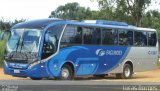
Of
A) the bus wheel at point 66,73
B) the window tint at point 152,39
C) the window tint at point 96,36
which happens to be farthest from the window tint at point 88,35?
the window tint at point 152,39

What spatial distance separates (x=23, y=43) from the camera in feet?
60.5

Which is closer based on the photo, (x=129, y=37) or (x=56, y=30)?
(x=56, y=30)

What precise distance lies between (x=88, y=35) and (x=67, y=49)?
163 cm

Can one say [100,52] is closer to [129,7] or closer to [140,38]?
[140,38]

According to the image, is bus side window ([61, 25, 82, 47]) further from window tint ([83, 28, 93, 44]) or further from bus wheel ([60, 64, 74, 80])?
bus wheel ([60, 64, 74, 80])

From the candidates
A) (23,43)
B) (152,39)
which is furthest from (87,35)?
(152,39)

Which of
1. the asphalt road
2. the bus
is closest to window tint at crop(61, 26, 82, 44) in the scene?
the bus

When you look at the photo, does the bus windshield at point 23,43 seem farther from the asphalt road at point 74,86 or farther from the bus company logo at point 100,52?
the asphalt road at point 74,86

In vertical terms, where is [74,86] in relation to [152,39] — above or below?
above

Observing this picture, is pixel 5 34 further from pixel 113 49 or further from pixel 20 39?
pixel 113 49

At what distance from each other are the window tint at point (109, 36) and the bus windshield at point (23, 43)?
417 centimetres

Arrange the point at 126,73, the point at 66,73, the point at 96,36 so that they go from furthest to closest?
the point at 126,73 < the point at 96,36 < the point at 66,73

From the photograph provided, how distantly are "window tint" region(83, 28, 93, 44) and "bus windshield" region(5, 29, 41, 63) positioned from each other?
2591mm

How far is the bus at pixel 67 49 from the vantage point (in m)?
18.1
